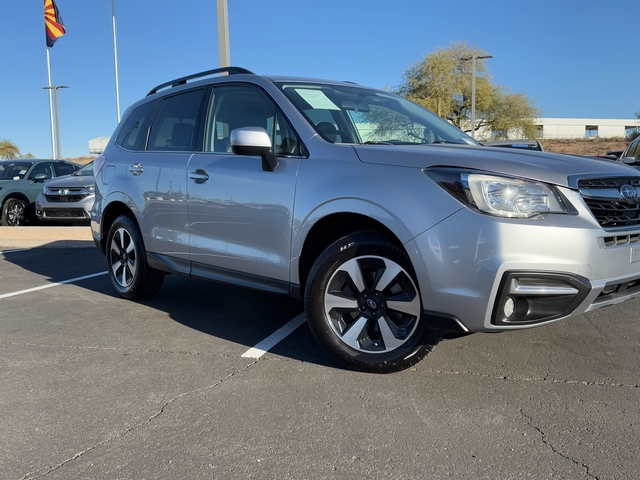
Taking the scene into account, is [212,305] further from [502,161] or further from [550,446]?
[550,446]

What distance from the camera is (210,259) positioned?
434cm

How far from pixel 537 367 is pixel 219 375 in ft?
6.32

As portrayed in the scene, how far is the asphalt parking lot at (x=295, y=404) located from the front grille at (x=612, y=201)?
0.92 metres

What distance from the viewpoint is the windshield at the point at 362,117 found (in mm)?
3830

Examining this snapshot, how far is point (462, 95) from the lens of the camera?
41469 millimetres

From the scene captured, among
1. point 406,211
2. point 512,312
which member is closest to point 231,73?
point 406,211

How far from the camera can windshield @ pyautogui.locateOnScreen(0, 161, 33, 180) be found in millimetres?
13500

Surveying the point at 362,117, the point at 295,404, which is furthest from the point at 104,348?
the point at 362,117

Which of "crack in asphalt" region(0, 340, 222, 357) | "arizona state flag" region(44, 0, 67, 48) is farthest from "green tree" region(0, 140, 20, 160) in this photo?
"crack in asphalt" region(0, 340, 222, 357)

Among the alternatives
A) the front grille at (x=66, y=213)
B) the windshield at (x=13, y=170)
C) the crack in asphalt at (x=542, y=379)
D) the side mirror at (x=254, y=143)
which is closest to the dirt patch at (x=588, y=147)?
the windshield at (x=13, y=170)

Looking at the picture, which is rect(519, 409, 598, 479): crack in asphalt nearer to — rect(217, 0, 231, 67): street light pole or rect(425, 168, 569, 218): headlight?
rect(425, 168, 569, 218): headlight

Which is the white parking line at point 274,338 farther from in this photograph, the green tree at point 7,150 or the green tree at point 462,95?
the green tree at point 7,150

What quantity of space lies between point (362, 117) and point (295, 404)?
206 centimetres

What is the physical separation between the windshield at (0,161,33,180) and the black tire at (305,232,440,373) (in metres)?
12.3
